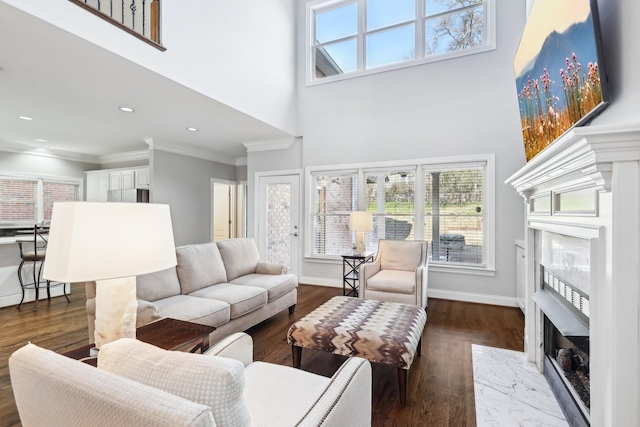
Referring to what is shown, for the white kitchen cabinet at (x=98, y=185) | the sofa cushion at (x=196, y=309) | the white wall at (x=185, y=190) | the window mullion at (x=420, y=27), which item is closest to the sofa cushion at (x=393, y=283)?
the sofa cushion at (x=196, y=309)

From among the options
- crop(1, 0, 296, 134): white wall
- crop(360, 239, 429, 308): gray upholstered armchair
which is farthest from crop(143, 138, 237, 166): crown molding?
crop(360, 239, 429, 308): gray upholstered armchair

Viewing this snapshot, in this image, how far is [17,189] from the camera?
5.98 metres

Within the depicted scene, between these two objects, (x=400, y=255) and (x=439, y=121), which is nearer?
(x=400, y=255)

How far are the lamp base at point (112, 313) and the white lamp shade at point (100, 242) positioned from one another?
0.62 ft

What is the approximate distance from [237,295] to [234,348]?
4.68 feet

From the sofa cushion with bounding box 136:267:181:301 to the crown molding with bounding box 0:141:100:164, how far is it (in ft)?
17.9

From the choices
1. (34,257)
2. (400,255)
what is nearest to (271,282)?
→ (400,255)

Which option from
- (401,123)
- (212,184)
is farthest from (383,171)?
(212,184)

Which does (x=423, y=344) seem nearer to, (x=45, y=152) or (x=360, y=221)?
(x=360, y=221)

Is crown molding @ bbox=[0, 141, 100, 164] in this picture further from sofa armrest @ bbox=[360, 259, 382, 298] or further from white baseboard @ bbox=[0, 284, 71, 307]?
sofa armrest @ bbox=[360, 259, 382, 298]

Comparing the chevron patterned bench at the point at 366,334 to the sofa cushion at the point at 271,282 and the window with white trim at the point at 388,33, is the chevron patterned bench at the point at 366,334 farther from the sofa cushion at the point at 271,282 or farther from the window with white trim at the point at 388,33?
the window with white trim at the point at 388,33

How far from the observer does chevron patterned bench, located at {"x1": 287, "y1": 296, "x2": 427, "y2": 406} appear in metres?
1.86

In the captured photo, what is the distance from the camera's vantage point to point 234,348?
1.45 meters

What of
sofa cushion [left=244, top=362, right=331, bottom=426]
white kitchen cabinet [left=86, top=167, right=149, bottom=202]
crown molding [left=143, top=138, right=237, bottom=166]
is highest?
crown molding [left=143, top=138, right=237, bottom=166]
